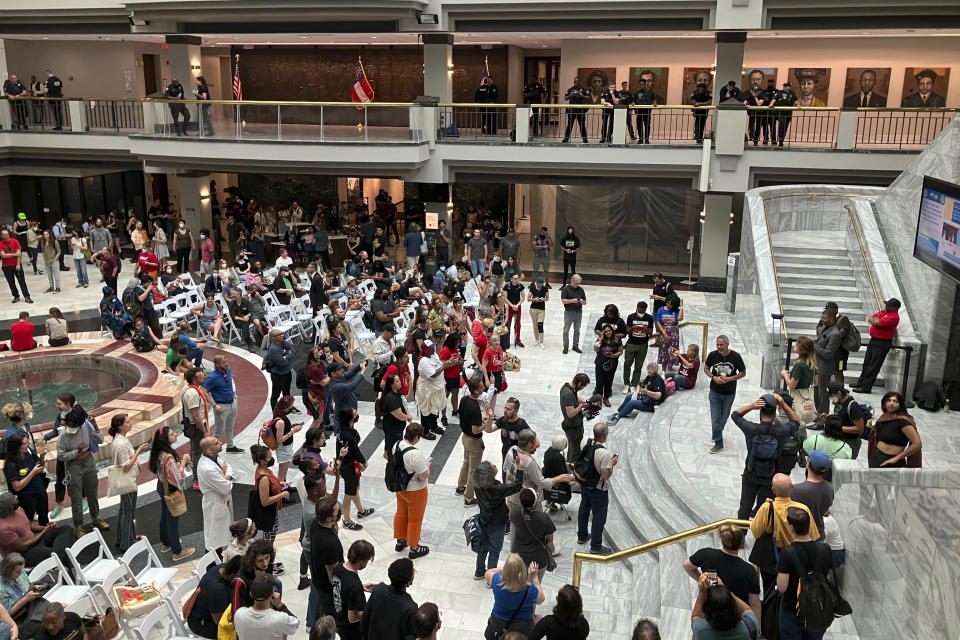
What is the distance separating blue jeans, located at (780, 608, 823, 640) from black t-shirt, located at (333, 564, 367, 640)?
3.26m

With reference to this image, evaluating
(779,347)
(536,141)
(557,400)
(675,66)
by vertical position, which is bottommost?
(557,400)

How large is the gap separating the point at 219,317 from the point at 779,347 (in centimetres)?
1014

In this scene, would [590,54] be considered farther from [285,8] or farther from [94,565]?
[94,565]

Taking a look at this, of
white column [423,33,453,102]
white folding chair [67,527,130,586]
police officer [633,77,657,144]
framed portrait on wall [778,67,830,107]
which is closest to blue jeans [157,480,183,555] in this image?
white folding chair [67,527,130,586]

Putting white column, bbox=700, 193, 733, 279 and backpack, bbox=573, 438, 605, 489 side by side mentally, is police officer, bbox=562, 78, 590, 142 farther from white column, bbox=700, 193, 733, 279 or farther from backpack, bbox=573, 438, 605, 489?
backpack, bbox=573, 438, 605, 489

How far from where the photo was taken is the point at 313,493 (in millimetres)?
7766

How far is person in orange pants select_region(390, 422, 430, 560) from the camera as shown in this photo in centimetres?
873

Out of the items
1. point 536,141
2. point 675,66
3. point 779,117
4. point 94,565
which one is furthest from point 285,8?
point 94,565

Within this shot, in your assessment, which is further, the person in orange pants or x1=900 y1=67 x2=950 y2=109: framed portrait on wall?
x1=900 y1=67 x2=950 y2=109: framed portrait on wall

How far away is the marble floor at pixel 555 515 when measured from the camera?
27.6ft

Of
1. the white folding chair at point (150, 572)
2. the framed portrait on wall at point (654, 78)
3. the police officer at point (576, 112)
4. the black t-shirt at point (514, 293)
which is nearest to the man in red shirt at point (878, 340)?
the black t-shirt at point (514, 293)

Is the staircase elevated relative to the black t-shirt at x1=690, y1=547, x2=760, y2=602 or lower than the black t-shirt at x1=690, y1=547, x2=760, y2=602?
elevated

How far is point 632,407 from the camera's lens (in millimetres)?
12859

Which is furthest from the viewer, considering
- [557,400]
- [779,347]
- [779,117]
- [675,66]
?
[675,66]
